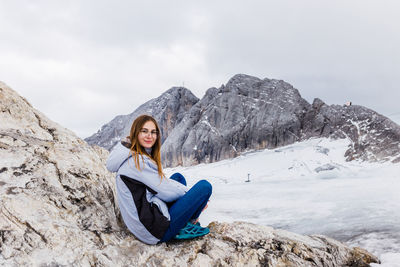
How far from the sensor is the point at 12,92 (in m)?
3.91

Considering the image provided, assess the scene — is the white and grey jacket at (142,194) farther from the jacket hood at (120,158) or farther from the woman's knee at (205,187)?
the woman's knee at (205,187)

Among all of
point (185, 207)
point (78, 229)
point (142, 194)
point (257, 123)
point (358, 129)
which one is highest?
point (257, 123)

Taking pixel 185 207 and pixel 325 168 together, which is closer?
pixel 185 207

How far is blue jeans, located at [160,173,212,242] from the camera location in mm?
2529

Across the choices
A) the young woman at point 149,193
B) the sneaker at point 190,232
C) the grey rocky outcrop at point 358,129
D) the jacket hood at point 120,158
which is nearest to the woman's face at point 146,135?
the young woman at point 149,193

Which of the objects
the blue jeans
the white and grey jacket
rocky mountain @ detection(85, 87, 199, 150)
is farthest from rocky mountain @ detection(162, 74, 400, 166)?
the white and grey jacket

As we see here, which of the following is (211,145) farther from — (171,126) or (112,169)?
(112,169)

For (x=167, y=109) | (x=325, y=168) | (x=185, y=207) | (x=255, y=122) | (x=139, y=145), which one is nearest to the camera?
(x=185, y=207)

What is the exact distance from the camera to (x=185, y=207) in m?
2.55

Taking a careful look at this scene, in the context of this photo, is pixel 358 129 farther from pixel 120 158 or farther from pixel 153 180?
pixel 120 158

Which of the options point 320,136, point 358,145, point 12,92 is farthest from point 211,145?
point 12,92

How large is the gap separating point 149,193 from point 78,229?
0.74 m

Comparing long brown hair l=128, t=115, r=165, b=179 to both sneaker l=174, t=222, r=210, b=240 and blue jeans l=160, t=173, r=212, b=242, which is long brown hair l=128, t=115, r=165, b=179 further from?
sneaker l=174, t=222, r=210, b=240

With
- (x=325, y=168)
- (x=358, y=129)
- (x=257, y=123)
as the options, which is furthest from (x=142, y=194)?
(x=257, y=123)
